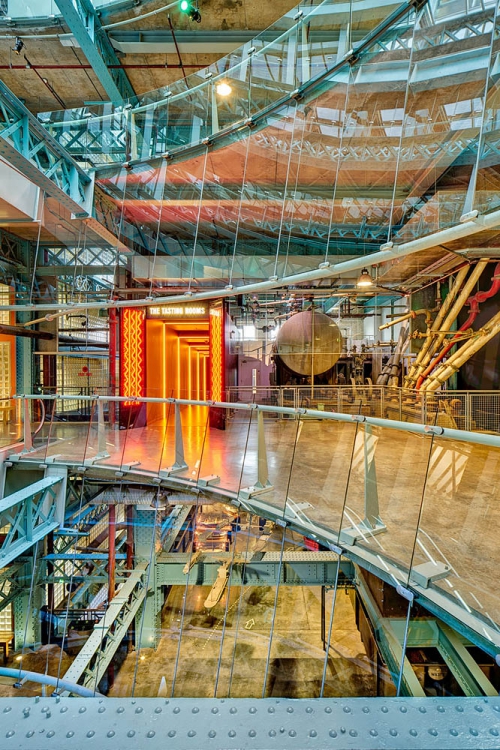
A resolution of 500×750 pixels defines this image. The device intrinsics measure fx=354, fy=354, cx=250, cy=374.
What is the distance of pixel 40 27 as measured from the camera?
7430mm

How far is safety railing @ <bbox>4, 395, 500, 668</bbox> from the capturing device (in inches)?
100.0

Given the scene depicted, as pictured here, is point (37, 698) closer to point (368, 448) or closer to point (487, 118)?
point (368, 448)

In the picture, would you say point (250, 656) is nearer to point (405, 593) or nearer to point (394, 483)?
point (394, 483)

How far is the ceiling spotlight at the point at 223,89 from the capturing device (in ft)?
24.3

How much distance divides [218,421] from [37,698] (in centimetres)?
597

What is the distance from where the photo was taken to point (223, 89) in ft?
24.5

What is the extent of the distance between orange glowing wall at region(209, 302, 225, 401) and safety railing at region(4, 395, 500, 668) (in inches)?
137

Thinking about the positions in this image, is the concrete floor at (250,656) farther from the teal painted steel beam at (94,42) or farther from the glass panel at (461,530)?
the teal painted steel beam at (94,42)

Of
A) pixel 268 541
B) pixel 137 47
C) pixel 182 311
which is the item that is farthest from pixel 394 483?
pixel 137 47

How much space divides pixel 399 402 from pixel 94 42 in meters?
10.7

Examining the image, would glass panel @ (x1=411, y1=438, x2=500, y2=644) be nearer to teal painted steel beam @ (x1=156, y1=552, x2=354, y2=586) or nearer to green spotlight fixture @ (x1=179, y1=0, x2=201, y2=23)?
teal painted steel beam @ (x1=156, y1=552, x2=354, y2=586)

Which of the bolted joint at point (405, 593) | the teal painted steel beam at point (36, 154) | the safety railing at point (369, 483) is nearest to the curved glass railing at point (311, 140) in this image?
the teal painted steel beam at point (36, 154)

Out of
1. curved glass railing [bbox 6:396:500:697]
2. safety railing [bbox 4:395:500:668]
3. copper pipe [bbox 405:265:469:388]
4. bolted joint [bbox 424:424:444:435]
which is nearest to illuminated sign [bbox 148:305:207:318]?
curved glass railing [bbox 6:396:500:697]

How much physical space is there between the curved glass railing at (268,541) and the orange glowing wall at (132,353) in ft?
7.29
